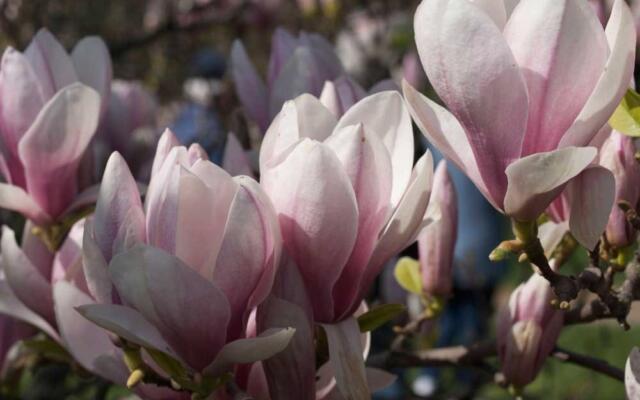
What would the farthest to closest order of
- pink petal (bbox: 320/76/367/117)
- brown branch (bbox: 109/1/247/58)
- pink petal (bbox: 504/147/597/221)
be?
brown branch (bbox: 109/1/247/58) → pink petal (bbox: 320/76/367/117) → pink petal (bbox: 504/147/597/221)

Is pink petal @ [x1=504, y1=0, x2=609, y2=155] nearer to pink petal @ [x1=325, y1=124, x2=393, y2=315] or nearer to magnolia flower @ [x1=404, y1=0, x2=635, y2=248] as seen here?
magnolia flower @ [x1=404, y1=0, x2=635, y2=248]

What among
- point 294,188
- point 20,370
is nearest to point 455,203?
point 294,188

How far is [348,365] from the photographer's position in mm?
730

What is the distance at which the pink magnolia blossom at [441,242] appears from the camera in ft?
3.33

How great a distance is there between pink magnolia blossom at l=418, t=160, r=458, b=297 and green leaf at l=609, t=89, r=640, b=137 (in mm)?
257

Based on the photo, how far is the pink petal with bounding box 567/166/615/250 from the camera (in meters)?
0.70

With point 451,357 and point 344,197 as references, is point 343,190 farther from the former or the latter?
point 451,357

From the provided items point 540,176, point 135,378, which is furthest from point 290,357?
point 540,176

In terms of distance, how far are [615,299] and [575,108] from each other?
19cm

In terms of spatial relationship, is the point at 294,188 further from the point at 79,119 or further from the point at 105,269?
the point at 79,119

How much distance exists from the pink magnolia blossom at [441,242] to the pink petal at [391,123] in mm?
234

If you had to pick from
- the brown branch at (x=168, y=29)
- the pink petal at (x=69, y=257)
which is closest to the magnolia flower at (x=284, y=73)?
the pink petal at (x=69, y=257)

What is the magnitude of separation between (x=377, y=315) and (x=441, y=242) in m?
0.28

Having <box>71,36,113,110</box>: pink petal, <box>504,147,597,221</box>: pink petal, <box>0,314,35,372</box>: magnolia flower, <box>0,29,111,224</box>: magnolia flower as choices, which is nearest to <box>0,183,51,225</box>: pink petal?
A: <box>0,29,111,224</box>: magnolia flower
